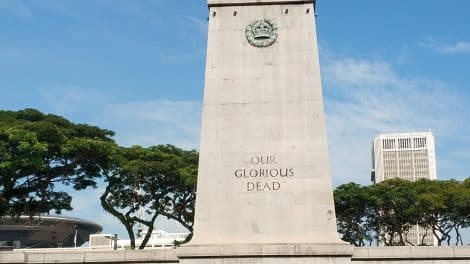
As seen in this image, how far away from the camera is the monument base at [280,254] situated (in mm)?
20344

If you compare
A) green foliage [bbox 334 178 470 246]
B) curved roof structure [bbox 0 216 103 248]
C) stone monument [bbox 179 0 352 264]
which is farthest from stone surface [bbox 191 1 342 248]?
curved roof structure [bbox 0 216 103 248]

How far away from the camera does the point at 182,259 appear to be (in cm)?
2088

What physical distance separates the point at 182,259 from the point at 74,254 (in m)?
3.87

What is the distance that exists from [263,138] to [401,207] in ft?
102

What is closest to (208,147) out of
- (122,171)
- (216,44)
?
(216,44)

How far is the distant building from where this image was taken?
171 metres

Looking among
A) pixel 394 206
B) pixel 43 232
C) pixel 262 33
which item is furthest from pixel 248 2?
pixel 43 232

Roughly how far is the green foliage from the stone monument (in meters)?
29.0

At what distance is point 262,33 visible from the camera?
2241 cm

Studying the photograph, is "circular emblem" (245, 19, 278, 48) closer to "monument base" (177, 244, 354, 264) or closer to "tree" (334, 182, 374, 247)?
"monument base" (177, 244, 354, 264)

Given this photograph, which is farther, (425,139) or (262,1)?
(425,139)

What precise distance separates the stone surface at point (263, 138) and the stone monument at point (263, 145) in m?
0.03

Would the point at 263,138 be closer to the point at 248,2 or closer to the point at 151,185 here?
the point at 248,2

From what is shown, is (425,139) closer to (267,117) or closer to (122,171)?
(122,171)
